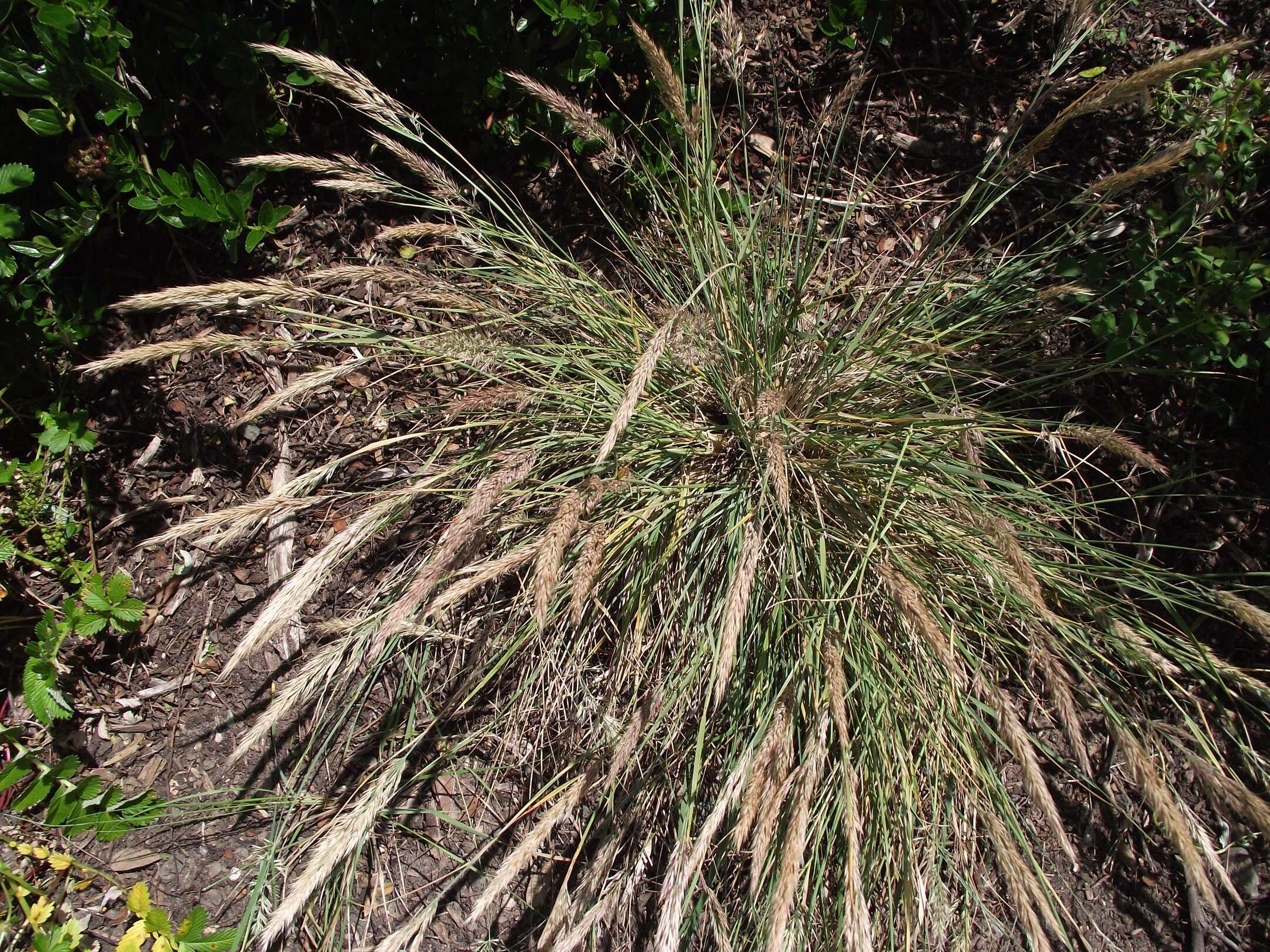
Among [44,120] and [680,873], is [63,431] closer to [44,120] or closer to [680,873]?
[44,120]

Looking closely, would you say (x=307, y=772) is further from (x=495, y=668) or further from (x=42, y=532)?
(x=42, y=532)

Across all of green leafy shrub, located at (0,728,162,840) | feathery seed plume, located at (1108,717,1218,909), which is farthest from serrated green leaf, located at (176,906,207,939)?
feathery seed plume, located at (1108,717,1218,909)

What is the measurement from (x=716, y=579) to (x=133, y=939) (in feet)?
6.03

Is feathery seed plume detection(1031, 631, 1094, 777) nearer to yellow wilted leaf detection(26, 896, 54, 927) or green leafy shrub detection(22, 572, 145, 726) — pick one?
green leafy shrub detection(22, 572, 145, 726)

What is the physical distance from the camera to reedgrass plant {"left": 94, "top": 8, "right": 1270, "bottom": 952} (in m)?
1.94

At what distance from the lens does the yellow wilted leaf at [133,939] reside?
2.13 metres

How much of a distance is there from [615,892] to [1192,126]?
102 inches

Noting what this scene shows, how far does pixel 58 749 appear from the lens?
8.31ft

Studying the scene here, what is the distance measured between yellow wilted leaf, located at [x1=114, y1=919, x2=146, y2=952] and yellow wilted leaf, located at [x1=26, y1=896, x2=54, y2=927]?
0.81ft

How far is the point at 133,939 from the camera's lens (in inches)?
86.0

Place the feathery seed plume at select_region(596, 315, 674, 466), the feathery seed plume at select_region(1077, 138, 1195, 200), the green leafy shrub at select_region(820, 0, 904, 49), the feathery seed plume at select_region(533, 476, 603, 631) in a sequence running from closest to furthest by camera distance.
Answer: the feathery seed plume at select_region(596, 315, 674, 466), the feathery seed plume at select_region(533, 476, 603, 631), the feathery seed plume at select_region(1077, 138, 1195, 200), the green leafy shrub at select_region(820, 0, 904, 49)

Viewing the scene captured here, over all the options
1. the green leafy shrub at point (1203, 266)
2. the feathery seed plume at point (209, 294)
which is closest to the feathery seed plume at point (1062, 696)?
the green leafy shrub at point (1203, 266)

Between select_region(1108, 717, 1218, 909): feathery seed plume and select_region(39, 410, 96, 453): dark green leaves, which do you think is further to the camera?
select_region(39, 410, 96, 453): dark green leaves

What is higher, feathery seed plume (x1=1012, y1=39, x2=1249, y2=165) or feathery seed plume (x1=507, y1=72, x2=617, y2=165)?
feathery seed plume (x1=1012, y1=39, x2=1249, y2=165)
